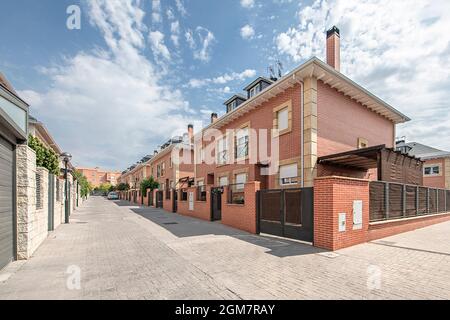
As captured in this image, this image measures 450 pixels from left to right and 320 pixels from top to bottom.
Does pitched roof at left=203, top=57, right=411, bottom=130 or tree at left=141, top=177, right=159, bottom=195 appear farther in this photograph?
tree at left=141, top=177, right=159, bottom=195

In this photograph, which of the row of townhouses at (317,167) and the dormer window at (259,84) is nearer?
the row of townhouses at (317,167)

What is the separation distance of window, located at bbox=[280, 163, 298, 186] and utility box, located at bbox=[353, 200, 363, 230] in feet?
11.6

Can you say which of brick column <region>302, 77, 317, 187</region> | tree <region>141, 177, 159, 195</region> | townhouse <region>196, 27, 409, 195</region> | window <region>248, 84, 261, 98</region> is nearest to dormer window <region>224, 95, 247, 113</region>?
window <region>248, 84, 261, 98</region>

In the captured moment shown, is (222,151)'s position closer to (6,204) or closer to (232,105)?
(232,105)

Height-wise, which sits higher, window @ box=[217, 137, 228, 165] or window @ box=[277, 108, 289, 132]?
window @ box=[277, 108, 289, 132]

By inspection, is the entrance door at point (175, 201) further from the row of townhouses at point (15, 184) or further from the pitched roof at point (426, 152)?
the pitched roof at point (426, 152)

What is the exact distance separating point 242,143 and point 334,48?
720 centimetres

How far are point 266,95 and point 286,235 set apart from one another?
742cm

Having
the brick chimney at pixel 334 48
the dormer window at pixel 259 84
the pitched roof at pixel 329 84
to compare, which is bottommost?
the pitched roof at pixel 329 84

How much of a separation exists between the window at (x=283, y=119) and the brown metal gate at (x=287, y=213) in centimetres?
399

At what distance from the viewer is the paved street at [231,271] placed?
12.8 ft

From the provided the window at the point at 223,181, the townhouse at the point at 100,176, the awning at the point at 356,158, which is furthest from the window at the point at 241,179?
the townhouse at the point at 100,176

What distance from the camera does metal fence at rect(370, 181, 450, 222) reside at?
8.21 m

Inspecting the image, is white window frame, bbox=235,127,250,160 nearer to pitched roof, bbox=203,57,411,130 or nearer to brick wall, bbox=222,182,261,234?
pitched roof, bbox=203,57,411,130
